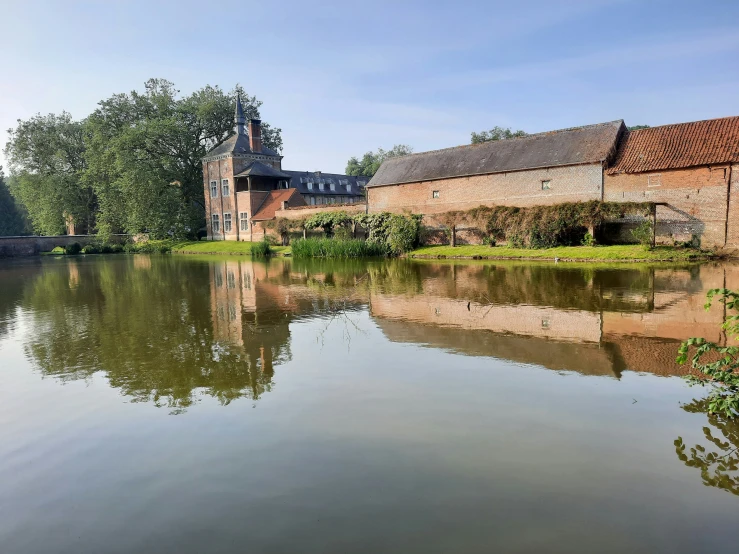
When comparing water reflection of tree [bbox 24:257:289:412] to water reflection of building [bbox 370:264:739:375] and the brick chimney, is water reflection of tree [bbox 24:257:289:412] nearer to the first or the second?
water reflection of building [bbox 370:264:739:375]

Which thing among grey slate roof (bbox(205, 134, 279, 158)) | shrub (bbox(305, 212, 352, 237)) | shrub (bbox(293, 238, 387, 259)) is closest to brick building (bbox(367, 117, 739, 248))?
shrub (bbox(305, 212, 352, 237))

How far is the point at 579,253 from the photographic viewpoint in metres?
24.3

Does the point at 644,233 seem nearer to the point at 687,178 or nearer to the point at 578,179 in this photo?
the point at 687,178

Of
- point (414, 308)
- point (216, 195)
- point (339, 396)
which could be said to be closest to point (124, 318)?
point (414, 308)

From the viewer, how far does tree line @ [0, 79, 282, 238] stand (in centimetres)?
4741

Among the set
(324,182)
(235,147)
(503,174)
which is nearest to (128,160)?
(235,147)

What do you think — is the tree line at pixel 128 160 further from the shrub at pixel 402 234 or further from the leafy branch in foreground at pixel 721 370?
the leafy branch in foreground at pixel 721 370

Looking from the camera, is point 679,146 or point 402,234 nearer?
point 679,146

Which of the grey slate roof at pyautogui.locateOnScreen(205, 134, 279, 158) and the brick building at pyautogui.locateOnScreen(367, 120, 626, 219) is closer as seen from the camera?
the brick building at pyautogui.locateOnScreen(367, 120, 626, 219)

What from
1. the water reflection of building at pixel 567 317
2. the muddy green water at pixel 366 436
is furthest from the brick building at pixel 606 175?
the muddy green water at pixel 366 436

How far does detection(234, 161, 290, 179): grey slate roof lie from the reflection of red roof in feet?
5.95

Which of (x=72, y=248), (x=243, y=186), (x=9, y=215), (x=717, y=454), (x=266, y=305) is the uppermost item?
(x=9, y=215)

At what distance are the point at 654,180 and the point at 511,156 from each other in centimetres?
845

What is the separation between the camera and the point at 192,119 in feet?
169
